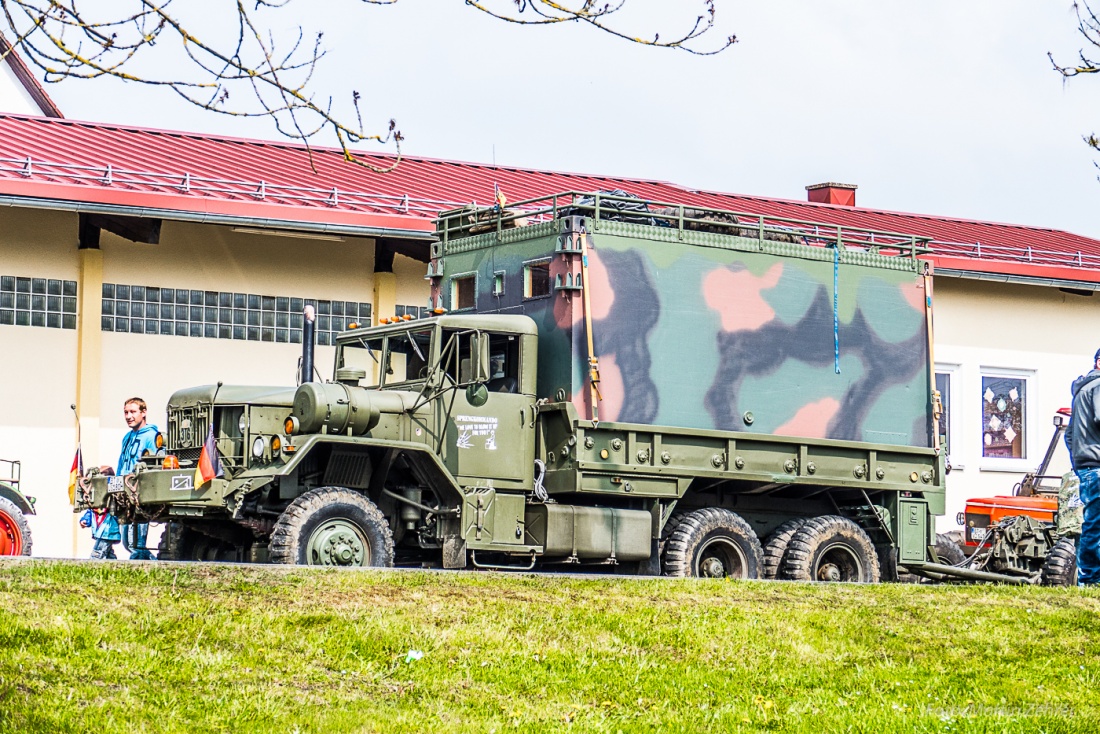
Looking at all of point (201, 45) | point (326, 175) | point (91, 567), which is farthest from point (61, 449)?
point (201, 45)

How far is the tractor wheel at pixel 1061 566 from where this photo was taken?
17.1 m

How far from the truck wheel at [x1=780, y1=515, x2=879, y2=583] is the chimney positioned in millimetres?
14579

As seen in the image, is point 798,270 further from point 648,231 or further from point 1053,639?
point 1053,639

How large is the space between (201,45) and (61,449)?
552 inches

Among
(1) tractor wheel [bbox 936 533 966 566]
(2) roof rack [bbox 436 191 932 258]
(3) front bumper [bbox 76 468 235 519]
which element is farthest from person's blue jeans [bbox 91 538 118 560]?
(1) tractor wheel [bbox 936 533 966 566]

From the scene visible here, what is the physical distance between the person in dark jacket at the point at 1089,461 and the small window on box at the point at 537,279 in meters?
4.74

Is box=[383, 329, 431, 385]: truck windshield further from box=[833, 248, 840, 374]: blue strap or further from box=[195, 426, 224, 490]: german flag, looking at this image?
box=[833, 248, 840, 374]: blue strap

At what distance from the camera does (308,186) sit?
22281 millimetres

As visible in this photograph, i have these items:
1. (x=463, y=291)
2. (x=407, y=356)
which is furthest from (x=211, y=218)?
(x=407, y=356)

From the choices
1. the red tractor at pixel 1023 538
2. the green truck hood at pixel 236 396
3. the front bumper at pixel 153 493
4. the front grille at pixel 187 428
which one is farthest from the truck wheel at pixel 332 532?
the red tractor at pixel 1023 538

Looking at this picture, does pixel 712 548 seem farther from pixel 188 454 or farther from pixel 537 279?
pixel 188 454

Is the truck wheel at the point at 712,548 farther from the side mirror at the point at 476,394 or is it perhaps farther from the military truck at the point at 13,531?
the military truck at the point at 13,531

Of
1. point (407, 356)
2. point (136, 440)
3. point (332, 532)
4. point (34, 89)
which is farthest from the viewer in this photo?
point (34, 89)

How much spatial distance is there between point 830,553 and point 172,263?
889 cm
